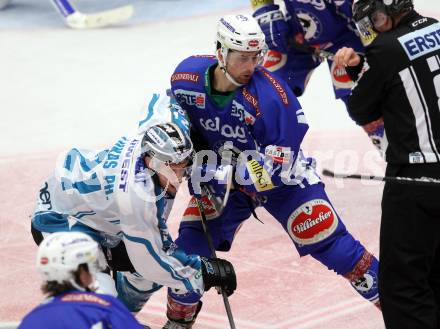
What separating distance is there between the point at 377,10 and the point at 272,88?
0.58 m

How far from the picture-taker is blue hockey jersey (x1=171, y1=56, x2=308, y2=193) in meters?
3.67

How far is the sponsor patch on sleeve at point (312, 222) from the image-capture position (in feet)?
12.3

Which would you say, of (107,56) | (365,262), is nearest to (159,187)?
(365,262)

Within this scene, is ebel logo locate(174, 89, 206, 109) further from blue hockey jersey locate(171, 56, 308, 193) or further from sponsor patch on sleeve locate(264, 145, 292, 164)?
sponsor patch on sleeve locate(264, 145, 292, 164)

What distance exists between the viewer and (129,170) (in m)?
3.33

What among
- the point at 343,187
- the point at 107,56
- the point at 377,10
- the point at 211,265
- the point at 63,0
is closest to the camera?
the point at 377,10

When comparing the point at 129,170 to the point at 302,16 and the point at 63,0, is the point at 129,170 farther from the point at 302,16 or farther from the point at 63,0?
the point at 63,0

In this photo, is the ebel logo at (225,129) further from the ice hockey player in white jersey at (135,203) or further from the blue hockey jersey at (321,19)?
the blue hockey jersey at (321,19)

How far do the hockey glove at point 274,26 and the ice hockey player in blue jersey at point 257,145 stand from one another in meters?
1.19

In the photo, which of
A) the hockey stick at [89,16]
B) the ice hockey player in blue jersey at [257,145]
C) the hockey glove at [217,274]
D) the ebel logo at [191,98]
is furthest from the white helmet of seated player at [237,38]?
the hockey stick at [89,16]

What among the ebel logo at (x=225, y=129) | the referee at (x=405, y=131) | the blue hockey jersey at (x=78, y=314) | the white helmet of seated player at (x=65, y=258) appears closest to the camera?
the blue hockey jersey at (x=78, y=314)

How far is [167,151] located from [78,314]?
2.96 ft

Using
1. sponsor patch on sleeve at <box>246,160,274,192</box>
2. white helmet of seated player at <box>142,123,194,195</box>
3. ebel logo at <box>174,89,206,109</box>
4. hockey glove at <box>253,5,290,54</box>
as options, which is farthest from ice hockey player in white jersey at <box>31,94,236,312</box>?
hockey glove at <box>253,5,290,54</box>

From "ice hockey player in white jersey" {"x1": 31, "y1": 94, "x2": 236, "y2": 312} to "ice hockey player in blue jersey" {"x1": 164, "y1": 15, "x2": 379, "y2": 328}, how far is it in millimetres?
175
